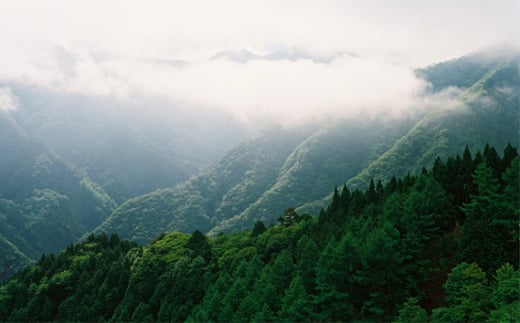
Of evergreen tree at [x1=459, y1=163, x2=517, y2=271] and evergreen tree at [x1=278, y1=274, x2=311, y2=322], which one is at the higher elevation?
evergreen tree at [x1=459, y1=163, x2=517, y2=271]

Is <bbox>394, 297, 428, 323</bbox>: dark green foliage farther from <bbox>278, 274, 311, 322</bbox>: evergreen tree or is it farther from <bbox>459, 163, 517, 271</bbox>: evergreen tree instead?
<bbox>278, 274, 311, 322</bbox>: evergreen tree

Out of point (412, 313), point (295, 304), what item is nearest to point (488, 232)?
point (412, 313)

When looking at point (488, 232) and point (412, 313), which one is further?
point (488, 232)

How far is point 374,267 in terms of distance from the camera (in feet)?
179

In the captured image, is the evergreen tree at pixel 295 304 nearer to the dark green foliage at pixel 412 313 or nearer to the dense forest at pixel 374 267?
the dense forest at pixel 374 267

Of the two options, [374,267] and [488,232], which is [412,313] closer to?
[374,267]

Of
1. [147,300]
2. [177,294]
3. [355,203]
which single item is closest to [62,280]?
[147,300]

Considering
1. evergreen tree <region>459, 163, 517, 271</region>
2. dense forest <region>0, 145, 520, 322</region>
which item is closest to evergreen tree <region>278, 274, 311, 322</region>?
dense forest <region>0, 145, 520, 322</region>

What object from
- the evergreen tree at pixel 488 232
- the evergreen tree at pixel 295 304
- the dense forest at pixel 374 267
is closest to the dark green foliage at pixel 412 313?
the dense forest at pixel 374 267

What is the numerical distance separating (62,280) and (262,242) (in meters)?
42.2

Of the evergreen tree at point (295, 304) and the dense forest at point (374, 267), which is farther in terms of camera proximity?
the evergreen tree at point (295, 304)

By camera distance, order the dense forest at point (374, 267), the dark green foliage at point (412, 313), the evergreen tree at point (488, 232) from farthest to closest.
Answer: the evergreen tree at point (488, 232), the dense forest at point (374, 267), the dark green foliage at point (412, 313)

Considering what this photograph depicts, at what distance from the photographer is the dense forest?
161 ft

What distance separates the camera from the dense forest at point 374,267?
1932 inches
